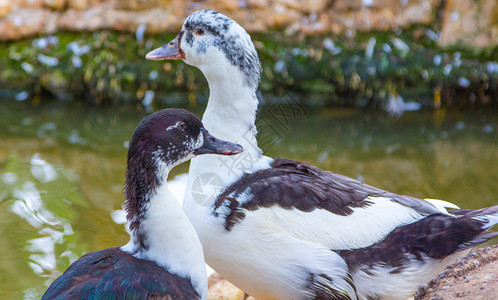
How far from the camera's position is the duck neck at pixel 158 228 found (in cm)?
319

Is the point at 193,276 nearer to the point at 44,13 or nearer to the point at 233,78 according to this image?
the point at 233,78

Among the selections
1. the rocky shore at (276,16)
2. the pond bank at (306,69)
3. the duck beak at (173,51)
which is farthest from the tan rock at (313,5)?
the duck beak at (173,51)

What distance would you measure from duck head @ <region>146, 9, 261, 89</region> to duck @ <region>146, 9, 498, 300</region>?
65cm

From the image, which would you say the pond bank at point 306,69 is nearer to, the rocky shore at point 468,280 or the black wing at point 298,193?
the black wing at point 298,193

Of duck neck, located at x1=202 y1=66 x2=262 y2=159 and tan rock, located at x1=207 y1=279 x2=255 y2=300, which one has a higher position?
duck neck, located at x1=202 y1=66 x2=262 y2=159

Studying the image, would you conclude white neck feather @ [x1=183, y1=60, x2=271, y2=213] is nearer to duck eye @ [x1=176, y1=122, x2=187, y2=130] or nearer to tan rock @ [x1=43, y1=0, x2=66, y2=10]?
duck eye @ [x1=176, y1=122, x2=187, y2=130]

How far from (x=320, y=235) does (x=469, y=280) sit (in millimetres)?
912

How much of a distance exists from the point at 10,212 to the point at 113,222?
3.22ft

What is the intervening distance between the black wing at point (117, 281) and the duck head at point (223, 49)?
1.43 m

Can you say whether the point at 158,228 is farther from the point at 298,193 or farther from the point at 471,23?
the point at 471,23

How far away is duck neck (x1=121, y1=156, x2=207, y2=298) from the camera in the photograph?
126 inches

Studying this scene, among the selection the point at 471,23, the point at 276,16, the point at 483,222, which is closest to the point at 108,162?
the point at 276,16

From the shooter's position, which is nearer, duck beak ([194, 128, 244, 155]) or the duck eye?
the duck eye

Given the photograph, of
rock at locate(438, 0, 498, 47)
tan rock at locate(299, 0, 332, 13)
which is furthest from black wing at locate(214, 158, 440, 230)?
rock at locate(438, 0, 498, 47)
